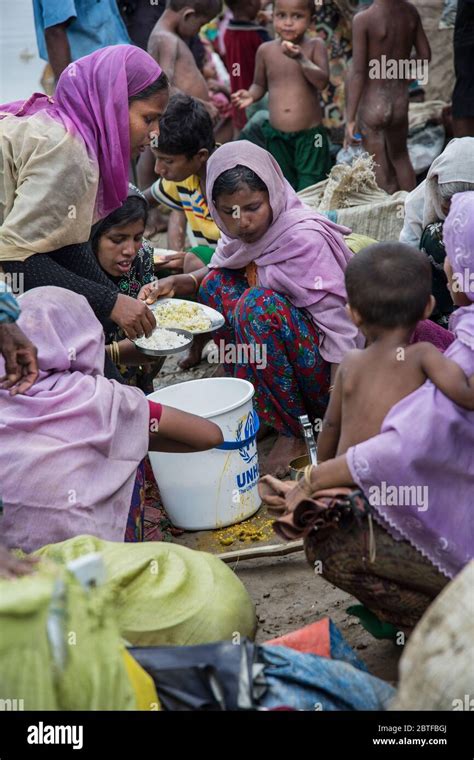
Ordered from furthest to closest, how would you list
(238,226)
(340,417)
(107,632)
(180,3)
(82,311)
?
(180,3), (238,226), (82,311), (340,417), (107,632)

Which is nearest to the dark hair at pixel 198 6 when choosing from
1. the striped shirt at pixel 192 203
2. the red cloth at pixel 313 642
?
the striped shirt at pixel 192 203

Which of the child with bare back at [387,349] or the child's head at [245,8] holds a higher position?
the child's head at [245,8]

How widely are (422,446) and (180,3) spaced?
15.5ft

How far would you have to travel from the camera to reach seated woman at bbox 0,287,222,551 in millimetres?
2781

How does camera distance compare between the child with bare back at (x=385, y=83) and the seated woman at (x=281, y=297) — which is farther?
the child with bare back at (x=385, y=83)

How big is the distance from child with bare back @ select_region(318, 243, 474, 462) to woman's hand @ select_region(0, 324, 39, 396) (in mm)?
855

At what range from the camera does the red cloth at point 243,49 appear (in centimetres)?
741

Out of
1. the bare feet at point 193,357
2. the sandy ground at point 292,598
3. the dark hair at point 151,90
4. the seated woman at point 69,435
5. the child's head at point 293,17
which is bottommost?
the bare feet at point 193,357

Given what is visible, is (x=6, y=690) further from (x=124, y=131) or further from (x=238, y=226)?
(x=238, y=226)

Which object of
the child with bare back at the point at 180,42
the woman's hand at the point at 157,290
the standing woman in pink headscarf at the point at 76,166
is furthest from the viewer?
the child with bare back at the point at 180,42

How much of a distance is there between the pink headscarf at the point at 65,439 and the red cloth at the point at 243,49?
15.8ft

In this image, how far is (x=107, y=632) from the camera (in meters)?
1.99

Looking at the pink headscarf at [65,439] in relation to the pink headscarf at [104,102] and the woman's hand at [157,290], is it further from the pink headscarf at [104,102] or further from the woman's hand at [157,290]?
the woman's hand at [157,290]
